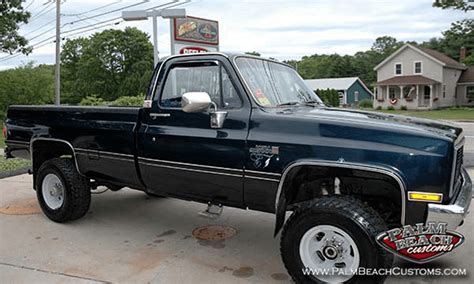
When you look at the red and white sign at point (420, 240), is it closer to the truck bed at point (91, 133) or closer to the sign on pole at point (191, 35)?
the truck bed at point (91, 133)

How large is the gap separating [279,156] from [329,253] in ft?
2.85

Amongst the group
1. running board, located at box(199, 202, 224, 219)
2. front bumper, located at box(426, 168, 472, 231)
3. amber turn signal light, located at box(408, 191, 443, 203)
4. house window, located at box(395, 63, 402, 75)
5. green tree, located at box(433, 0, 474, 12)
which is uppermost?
green tree, located at box(433, 0, 474, 12)

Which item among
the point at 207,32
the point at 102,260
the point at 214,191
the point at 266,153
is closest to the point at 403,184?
the point at 266,153

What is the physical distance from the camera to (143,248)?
186 inches

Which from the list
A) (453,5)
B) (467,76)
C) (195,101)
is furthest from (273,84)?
(467,76)

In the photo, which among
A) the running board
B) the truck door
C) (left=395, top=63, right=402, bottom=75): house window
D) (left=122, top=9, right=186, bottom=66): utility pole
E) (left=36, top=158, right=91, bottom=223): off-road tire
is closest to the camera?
the truck door

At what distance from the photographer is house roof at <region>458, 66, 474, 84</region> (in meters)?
40.5

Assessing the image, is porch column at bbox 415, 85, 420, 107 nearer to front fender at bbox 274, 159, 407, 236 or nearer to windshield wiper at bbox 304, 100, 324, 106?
windshield wiper at bbox 304, 100, 324, 106

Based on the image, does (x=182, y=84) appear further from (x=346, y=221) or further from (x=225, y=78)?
(x=346, y=221)

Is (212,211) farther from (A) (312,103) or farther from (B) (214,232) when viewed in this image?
(A) (312,103)

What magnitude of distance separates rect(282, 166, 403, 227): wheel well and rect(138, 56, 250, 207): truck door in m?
0.49

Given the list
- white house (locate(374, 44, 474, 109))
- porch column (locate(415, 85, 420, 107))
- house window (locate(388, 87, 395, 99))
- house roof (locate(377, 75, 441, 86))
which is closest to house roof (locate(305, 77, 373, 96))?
white house (locate(374, 44, 474, 109))

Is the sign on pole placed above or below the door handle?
above

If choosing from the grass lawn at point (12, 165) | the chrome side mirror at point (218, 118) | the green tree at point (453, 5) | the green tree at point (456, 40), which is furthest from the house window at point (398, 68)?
the chrome side mirror at point (218, 118)
